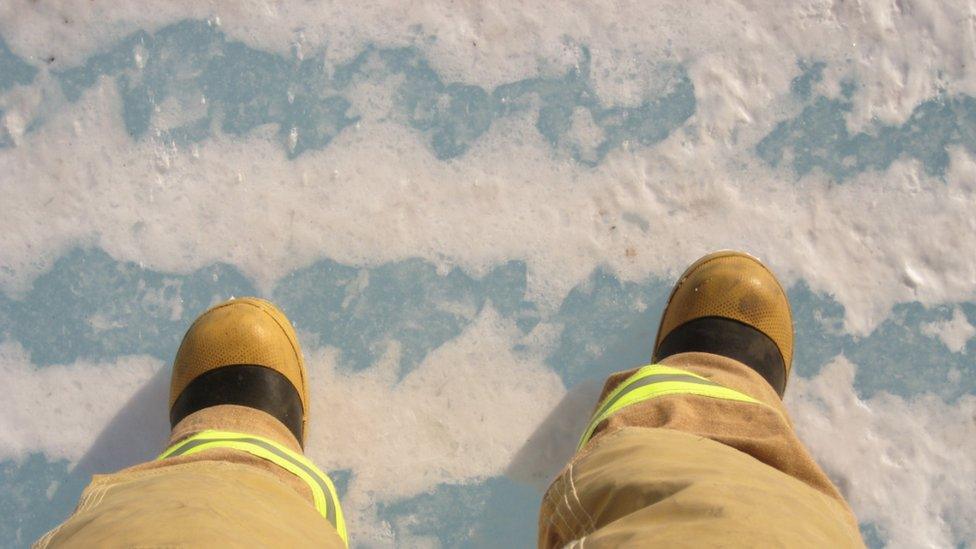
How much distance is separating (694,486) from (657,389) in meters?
0.31

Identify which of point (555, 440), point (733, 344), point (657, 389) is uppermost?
point (657, 389)

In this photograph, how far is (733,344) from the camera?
4.82 ft

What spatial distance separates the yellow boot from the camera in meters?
1.42

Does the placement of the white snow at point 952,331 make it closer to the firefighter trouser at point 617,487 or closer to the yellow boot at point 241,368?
the firefighter trouser at point 617,487

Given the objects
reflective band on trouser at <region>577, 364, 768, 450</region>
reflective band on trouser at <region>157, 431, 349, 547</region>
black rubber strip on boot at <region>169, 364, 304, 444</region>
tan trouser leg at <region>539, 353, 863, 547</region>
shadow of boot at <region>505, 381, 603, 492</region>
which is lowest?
shadow of boot at <region>505, 381, 603, 492</region>

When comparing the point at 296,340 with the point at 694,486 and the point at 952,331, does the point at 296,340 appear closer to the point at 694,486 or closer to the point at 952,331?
the point at 694,486

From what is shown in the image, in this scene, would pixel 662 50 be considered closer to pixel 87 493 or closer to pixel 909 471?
pixel 909 471

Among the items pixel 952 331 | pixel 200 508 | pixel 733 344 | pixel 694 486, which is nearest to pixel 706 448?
pixel 694 486

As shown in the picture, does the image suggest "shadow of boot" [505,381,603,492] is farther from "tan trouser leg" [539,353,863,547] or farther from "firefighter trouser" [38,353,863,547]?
"tan trouser leg" [539,353,863,547]

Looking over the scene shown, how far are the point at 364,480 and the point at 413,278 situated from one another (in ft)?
1.19

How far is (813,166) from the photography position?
1.57 meters

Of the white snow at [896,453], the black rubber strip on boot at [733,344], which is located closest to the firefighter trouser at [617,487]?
the black rubber strip on boot at [733,344]

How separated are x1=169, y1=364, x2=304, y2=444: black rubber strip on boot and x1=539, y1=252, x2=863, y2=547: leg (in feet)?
Answer: 1.66

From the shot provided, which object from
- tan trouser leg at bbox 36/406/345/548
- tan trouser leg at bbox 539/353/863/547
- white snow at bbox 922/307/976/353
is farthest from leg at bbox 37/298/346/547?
white snow at bbox 922/307/976/353
